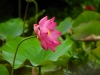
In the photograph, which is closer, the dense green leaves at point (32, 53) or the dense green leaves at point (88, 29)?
the dense green leaves at point (32, 53)

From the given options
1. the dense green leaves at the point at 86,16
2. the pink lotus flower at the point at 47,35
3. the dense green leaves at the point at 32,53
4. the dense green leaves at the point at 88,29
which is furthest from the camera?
the dense green leaves at the point at 86,16

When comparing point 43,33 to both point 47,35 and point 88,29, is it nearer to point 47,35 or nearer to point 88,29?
point 47,35

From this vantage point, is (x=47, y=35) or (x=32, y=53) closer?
(x=47, y=35)

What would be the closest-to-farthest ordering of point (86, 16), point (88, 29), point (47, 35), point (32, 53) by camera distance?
point (47, 35) < point (32, 53) < point (88, 29) < point (86, 16)

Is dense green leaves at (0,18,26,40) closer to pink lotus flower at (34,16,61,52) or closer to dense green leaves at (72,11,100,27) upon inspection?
dense green leaves at (72,11,100,27)

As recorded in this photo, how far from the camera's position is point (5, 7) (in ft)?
13.2

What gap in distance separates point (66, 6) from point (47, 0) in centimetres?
69

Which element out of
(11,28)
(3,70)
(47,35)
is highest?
(11,28)

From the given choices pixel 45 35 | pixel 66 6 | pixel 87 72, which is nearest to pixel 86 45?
pixel 87 72

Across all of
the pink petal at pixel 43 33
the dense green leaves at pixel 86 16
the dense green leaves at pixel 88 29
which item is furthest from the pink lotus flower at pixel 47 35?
the dense green leaves at pixel 86 16

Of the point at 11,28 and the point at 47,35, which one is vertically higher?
the point at 11,28

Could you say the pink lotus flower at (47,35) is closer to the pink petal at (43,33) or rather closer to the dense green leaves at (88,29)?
the pink petal at (43,33)

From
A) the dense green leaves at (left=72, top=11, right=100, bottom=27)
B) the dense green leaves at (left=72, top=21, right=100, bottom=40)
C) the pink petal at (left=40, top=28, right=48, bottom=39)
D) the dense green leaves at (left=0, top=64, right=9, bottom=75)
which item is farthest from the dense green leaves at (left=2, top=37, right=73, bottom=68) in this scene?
the dense green leaves at (left=72, top=11, right=100, bottom=27)

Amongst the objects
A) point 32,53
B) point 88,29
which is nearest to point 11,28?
point 88,29
